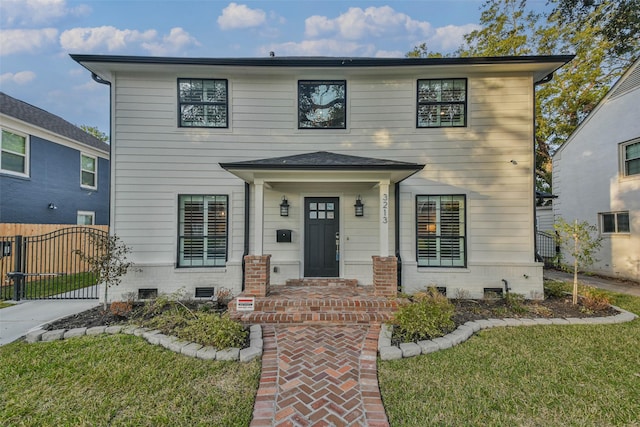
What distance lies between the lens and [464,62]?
6.05 metres

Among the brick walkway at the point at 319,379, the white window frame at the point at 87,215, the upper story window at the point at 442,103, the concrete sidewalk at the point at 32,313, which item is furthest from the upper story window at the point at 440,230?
the white window frame at the point at 87,215

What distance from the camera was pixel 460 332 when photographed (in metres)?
4.10

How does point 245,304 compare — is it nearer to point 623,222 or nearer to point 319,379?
point 319,379

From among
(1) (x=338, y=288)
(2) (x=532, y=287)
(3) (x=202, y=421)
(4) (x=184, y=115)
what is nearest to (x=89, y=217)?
(4) (x=184, y=115)

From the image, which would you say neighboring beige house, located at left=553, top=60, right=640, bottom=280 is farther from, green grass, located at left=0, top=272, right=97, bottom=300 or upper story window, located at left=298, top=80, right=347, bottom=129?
green grass, located at left=0, top=272, right=97, bottom=300

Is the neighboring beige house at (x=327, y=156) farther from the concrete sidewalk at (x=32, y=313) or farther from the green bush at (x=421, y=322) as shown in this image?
the green bush at (x=421, y=322)

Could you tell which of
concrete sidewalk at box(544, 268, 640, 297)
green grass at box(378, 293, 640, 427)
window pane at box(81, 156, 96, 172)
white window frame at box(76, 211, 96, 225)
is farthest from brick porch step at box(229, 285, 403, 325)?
window pane at box(81, 156, 96, 172)

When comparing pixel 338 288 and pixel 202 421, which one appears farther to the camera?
pixel 338 288

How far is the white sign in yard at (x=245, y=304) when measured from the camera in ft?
15.8

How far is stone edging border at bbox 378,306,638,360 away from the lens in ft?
11.6

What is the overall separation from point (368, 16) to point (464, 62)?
7.21m

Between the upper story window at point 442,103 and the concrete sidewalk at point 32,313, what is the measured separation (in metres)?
8.93

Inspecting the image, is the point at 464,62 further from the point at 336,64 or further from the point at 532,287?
the point at 532,287

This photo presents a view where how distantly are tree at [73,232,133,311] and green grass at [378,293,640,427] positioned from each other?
5.83 metres
